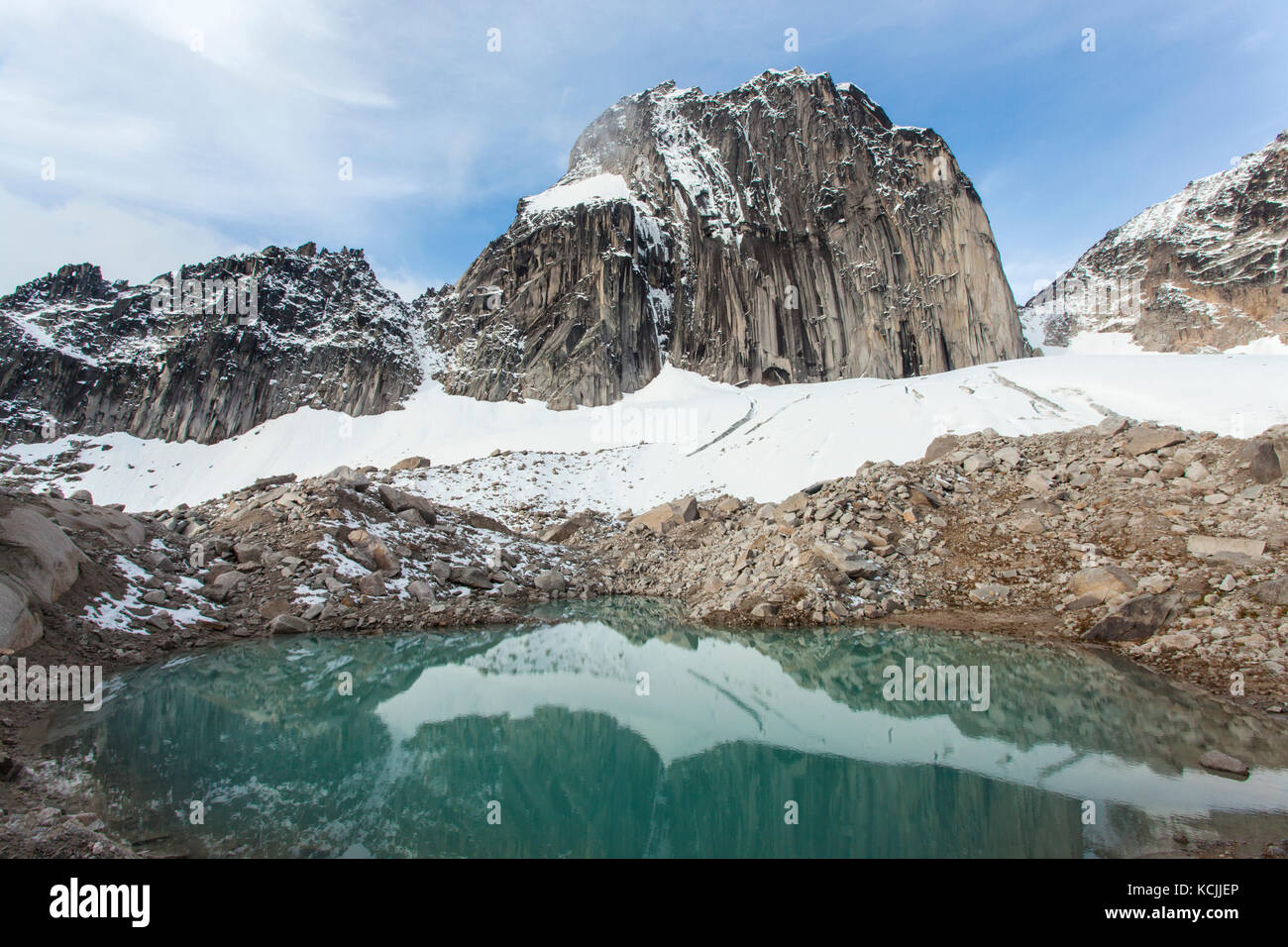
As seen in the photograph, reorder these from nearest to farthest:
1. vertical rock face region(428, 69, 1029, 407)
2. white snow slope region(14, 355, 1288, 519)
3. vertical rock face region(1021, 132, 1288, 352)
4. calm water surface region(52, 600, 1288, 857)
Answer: calm water surface region(52, 600, 1288, 857) < white snow slope region(14, 355, 1288, 519) < vertical rock face region(428, 69, 1029, 407) < vertical rock face region(1021, 132, 1288, 352)

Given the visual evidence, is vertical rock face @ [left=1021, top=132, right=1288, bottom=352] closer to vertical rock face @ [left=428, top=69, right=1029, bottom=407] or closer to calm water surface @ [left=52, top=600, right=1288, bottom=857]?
vertical rock face @ [left=428, top=69, right=1029, bottom=407]

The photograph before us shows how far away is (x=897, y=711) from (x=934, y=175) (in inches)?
2615

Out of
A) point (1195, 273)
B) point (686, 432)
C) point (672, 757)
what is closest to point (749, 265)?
point (686, 432)

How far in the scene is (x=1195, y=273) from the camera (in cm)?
8756

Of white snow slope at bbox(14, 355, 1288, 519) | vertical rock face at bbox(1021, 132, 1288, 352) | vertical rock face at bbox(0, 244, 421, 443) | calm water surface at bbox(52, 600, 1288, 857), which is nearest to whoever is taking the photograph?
calm water surface at bbox(52, 600, 1288, 857)

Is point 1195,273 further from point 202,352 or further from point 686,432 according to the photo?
point 202,352

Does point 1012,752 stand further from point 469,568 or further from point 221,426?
point 221,426

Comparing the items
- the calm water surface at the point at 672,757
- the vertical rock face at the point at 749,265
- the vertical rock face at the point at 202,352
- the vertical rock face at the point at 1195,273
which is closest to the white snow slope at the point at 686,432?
the vertical rock face at the point at 202,352

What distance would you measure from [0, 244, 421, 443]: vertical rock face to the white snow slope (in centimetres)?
325

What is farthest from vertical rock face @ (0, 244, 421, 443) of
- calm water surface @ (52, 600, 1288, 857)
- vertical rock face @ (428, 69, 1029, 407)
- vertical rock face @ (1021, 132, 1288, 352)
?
vertical rock face @ (1021, 132, 1288, 352)

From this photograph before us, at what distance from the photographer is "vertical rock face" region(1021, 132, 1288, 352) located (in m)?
80.6

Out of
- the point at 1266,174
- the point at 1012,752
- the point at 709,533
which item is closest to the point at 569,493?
the point at 709,533

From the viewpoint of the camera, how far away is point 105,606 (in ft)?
39.3

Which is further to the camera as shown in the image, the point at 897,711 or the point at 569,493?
the point at 569,493
